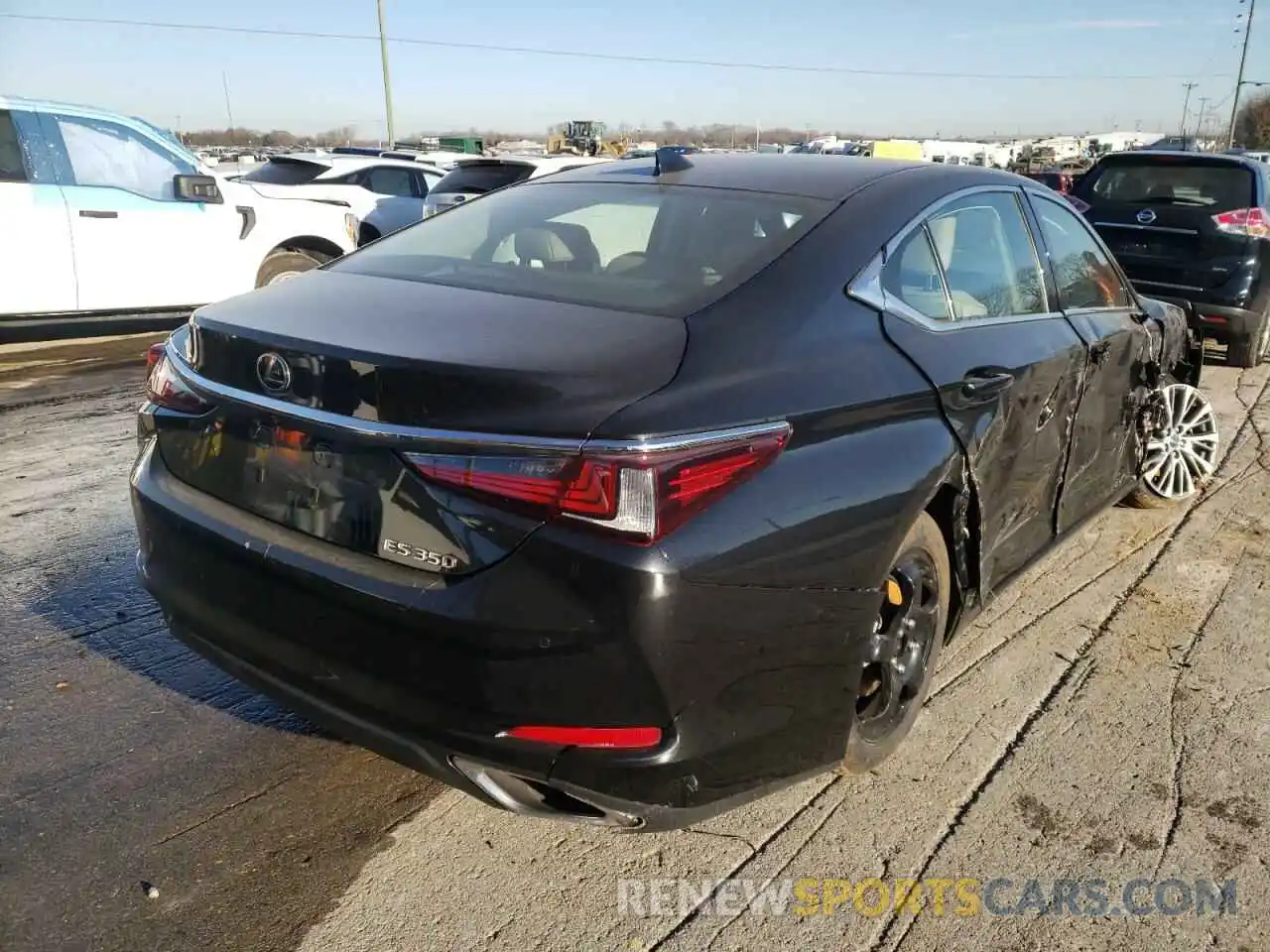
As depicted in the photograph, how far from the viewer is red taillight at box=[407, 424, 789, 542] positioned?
192 cm

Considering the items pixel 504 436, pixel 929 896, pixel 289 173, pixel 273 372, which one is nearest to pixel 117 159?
pixel 289 173

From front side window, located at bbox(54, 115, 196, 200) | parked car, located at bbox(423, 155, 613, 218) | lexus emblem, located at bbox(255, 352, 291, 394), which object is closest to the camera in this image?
lexus emblem, located at bbox(255, 352, 291, 394)

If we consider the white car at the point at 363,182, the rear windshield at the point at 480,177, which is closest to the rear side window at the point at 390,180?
the white car at the point at 363,182

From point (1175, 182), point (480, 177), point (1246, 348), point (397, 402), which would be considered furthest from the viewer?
point (480, 177)

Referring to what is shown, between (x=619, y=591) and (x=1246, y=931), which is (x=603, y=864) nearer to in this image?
(x=619, y=591)

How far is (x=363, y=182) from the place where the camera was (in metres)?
12.8

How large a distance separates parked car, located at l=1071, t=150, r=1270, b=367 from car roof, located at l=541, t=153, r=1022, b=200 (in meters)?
5.53

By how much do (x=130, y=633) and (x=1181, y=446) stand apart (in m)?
4.85

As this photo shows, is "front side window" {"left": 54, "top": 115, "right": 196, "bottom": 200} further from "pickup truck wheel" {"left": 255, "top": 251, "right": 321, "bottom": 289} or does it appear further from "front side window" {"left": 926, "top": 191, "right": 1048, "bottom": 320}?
"front side window" {"left": 926, "top": 191, "right": 1048, "bottom": 320}

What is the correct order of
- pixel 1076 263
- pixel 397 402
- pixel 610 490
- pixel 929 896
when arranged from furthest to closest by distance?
pixel 1076 263 < pixel 929 896 < pixel 397 402 < pixel 610 490

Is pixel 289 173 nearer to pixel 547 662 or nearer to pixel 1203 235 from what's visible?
pixel 1203 235

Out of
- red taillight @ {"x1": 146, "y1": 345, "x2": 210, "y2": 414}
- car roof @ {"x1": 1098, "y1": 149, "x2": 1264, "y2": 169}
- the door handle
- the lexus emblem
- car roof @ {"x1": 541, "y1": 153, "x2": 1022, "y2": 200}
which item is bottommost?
the door handle

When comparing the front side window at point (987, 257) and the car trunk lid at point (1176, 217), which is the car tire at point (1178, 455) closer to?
the front side window at point (987, 257)

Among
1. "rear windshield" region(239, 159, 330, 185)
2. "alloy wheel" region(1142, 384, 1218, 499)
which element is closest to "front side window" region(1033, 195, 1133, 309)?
"alloy wheel" region(1142, 384, 1218, 499)
